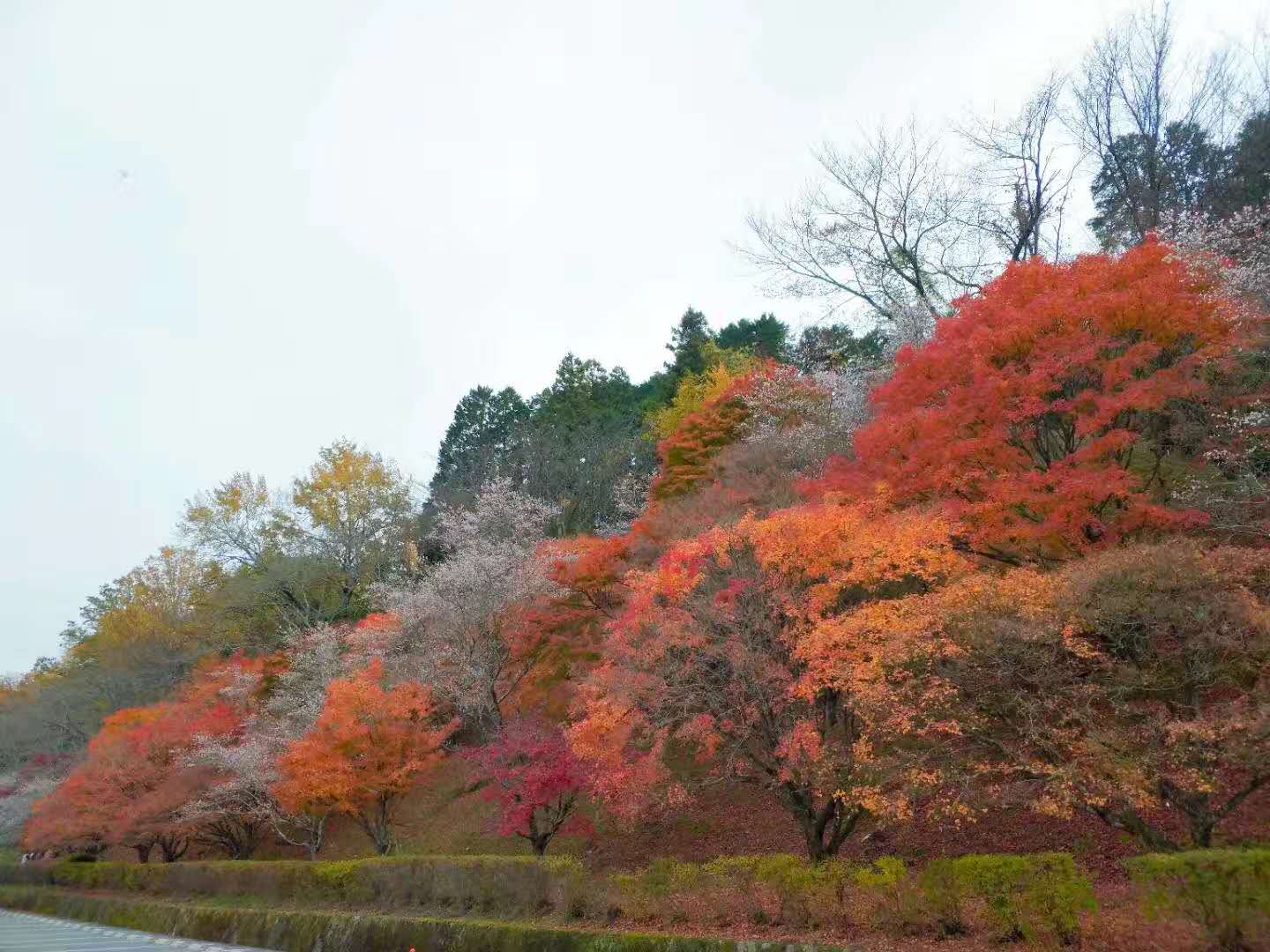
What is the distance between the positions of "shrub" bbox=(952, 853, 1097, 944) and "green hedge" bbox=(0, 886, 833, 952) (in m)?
2.18

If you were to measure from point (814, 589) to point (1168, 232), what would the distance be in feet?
49.4

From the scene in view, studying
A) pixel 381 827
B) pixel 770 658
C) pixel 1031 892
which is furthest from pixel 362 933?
pixel 1031 892

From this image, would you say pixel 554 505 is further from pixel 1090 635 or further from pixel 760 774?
pixel 1090 635

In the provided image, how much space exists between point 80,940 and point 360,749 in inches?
370

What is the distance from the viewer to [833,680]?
13.8 metres

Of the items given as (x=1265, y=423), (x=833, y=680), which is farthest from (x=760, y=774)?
(x=1265, y=423)

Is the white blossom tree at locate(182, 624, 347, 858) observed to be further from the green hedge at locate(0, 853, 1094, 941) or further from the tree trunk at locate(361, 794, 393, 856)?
the green hedge at locate(0, 853, 1094, 941)

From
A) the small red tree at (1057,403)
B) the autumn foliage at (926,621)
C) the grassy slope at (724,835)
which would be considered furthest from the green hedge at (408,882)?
the small red tree at (1057,403)

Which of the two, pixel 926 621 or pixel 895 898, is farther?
pixel 926 621

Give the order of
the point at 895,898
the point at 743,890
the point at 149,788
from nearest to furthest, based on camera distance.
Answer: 1. the point at 895,898
2. the point at 743,890
3. the point at 149,788

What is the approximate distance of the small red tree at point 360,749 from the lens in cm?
2089

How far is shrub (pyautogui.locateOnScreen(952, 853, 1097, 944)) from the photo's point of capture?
30.7 ft

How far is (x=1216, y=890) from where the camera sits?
7.95 meters

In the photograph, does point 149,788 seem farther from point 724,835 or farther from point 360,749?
point 724,835
